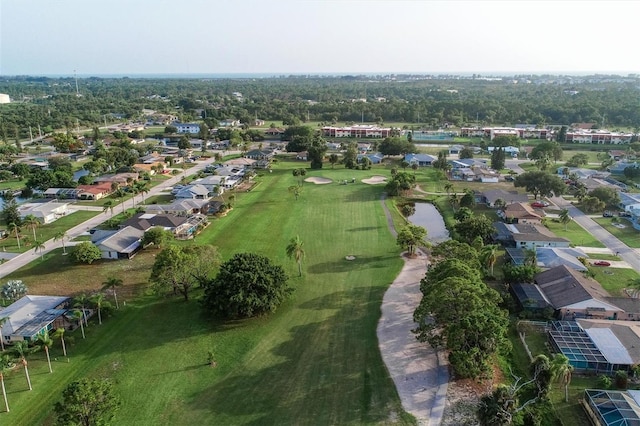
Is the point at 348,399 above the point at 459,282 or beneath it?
beneath

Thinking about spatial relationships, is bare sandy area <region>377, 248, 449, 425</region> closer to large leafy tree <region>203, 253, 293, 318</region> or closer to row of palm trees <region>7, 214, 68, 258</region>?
large leafy tree <region>203, 253, 293, 318</region>

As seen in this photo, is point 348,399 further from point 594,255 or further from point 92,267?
point 594,255

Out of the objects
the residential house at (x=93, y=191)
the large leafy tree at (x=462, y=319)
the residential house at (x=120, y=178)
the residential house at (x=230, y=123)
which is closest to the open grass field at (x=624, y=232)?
the large leafy tree at (x=462, y=319)

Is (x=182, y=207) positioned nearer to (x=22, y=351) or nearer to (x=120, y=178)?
(x=120, y=178)

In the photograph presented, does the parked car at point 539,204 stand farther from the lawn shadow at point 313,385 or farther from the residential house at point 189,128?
the residential house at point 189,128

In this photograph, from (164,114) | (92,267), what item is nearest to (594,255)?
(92,267)

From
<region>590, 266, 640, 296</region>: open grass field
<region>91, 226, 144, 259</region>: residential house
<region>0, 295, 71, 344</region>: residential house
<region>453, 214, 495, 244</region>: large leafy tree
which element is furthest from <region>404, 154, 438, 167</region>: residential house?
<region>0, 295, 71, 344</region>: residential house

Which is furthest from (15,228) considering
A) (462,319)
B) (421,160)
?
(421,160)
